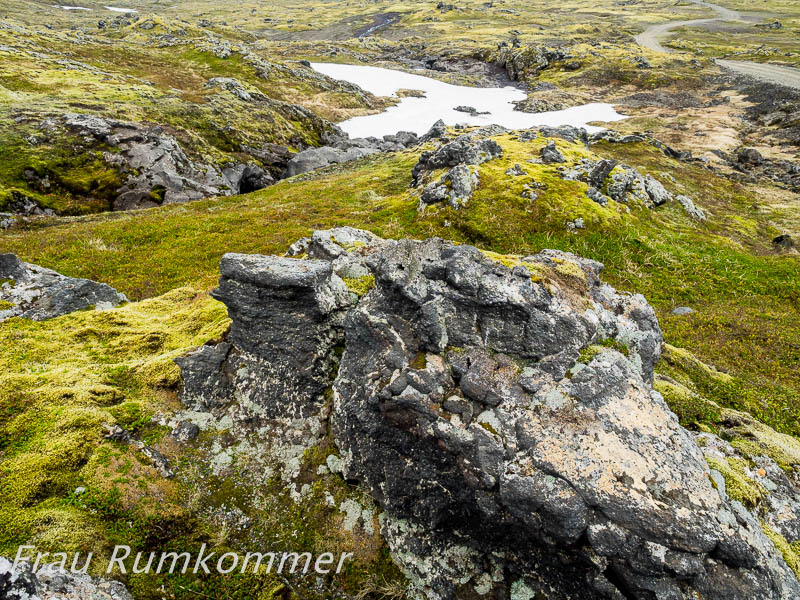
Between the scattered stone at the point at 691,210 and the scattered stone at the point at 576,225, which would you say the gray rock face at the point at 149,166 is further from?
the scattered stone at the point at 691,210

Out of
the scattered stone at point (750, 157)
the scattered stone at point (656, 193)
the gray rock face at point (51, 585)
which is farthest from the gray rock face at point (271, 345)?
the scattered stone at point (750, 157)

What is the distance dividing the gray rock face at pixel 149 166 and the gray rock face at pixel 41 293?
3014cm

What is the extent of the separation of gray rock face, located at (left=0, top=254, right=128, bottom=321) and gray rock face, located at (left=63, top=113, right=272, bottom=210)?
98.9ft

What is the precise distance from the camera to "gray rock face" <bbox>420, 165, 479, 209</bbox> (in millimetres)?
33969

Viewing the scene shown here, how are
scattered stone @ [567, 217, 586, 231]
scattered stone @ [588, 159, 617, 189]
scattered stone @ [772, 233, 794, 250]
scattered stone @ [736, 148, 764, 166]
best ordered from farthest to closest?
scattered stone @ [736, 148, 764, 166] < scattered stone @ [588, 159, 617, 189] < scattered stone @ [772, 233, 794, 250] < scattered stone @ [567, 217, 586, 231]

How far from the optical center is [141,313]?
46.4 ft

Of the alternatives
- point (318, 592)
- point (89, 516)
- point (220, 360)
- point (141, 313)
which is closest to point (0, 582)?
point (89, 516)

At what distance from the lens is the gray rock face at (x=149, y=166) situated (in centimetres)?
4084

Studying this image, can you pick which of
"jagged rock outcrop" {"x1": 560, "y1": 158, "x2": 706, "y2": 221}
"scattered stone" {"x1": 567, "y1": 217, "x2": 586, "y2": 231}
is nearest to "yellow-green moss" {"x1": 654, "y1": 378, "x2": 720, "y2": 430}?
"scattered stone" {"x1": 567, "y1": 217, "x2": 586, "y2": 231}

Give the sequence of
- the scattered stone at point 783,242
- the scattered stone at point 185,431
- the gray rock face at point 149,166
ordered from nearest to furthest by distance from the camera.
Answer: the scattered stone at point 185,431, the scattered stone at point 783,242, the gray rock face at point 149,166

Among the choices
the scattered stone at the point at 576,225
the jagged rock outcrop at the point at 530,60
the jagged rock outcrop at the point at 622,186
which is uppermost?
the jagged rock outcrop at the point at 530,60

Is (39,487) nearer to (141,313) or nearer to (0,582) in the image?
(0,582)

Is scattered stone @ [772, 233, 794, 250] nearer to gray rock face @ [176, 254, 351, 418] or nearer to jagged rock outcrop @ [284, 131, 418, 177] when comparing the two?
gray rock face @ [176, 254, 351, 418]

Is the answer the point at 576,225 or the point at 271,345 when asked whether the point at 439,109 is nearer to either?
the point at 576,225
